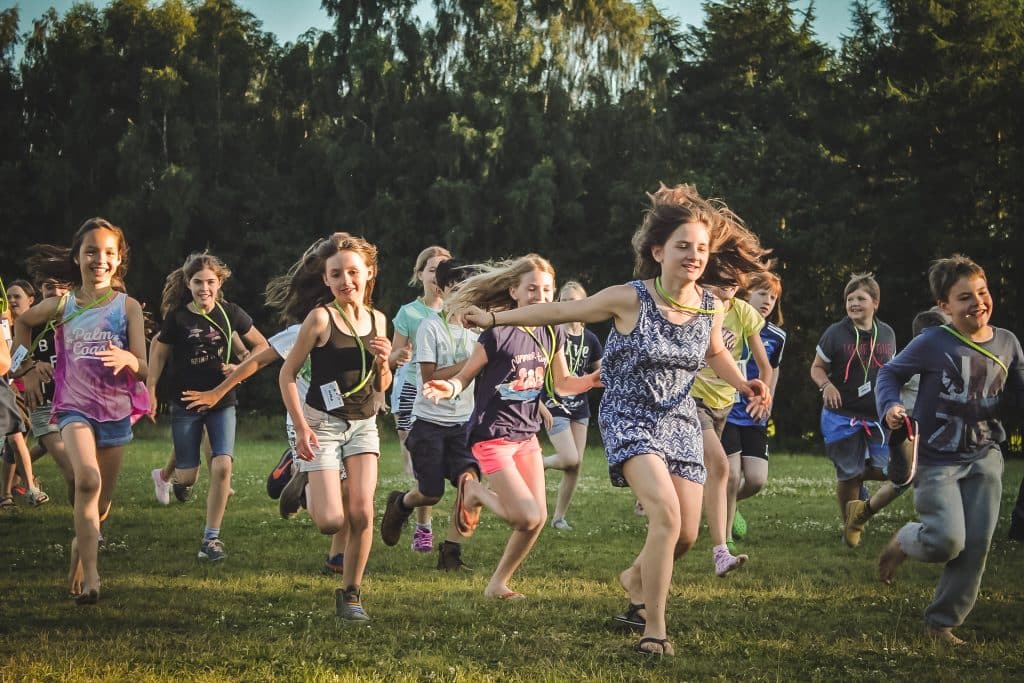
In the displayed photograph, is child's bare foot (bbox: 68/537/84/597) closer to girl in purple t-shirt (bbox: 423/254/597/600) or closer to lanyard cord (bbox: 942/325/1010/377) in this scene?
girl in purple t-shirt (bbox: 423/254/597/600)

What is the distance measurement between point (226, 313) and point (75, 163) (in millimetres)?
30609

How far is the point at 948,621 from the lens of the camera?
6.16 metres

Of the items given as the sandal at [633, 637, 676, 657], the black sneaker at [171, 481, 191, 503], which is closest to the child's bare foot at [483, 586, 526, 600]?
the sandal at [633, 637, 676, 657]

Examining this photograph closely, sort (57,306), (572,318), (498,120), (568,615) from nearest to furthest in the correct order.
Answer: (572,318), (568,615), (57,306), (498,120)

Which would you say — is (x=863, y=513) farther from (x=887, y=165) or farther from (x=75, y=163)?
(x=75, y=163)

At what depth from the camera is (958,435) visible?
20.2ft

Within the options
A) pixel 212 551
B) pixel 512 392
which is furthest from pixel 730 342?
pixel 212 551

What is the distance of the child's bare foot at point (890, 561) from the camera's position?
24.8ft

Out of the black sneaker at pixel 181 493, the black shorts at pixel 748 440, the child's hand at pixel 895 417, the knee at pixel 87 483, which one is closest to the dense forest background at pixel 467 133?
the black sneaker at pixel 181 493

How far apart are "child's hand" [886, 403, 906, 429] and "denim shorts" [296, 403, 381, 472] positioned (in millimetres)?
2972

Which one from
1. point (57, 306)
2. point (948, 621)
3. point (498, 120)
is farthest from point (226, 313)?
point (498, 120)

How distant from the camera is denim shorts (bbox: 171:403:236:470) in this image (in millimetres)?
9344

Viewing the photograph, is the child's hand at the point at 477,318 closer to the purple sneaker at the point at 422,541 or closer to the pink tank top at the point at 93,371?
the pink tank top at the point at 93,371

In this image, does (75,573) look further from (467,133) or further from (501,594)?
(467,133)
